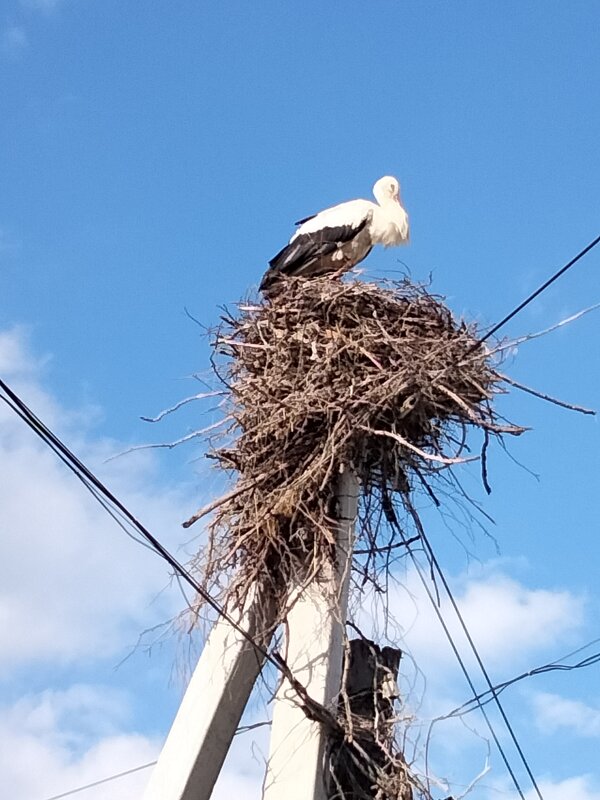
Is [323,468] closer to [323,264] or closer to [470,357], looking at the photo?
[470,357]

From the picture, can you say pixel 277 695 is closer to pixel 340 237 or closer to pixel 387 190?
pixel 340 237

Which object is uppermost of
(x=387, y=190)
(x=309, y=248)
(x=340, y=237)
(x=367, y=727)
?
(x=387, y=190)

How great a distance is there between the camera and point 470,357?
16.5ft

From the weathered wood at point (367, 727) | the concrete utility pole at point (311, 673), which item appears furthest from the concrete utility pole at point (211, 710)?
the weathered wood at point (367, 727)

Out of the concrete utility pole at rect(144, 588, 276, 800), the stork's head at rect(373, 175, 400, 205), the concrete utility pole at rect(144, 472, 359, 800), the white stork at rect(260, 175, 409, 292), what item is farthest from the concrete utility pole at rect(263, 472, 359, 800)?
the stork's head at rect(373, 175, 400, 205)

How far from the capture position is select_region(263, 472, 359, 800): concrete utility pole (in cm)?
384

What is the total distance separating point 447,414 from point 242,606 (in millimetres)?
1194

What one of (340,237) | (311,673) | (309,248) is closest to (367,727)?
(311,673)

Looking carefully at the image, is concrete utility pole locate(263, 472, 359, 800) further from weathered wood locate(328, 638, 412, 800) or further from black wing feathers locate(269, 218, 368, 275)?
black wing feathers locate(269, 218, 368, 275)

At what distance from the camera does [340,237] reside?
7.20 m

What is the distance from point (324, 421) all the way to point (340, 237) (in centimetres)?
273

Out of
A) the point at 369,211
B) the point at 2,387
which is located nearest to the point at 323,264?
the point at 369,211

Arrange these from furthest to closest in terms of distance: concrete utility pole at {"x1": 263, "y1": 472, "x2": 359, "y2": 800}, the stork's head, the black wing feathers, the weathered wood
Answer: the stork's head, the black wing feathers, the weathered wood, concrete utility pole at {"x1": 263, "y1": 472, "x2": 359, "y2": 800}

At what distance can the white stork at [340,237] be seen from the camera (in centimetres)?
700
